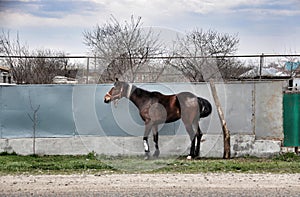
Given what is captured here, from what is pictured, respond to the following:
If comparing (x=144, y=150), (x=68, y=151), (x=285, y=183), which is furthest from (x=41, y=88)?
(x=285, y=183)

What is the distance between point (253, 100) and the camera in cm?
1342

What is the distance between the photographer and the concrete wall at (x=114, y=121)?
43.6 ft

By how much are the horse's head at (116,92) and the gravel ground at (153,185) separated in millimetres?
3632

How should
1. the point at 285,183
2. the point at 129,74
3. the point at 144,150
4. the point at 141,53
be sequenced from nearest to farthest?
1. the point at 285,183
2. the point at 144,150
3. the point at 129,74
4. the point at 141,53

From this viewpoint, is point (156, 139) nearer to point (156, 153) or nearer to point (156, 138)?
point (156, 138)

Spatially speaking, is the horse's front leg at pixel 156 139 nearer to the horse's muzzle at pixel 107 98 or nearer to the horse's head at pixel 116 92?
the horse's head at pixel 116 92

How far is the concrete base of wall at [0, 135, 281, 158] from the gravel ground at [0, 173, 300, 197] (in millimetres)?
3171

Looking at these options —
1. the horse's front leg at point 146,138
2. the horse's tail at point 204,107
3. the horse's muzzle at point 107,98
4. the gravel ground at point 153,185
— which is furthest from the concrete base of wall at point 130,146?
the gravel ground at point 153,185

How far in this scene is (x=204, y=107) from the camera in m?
13.2

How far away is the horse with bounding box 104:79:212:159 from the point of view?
1309 cm

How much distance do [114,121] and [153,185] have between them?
4820 mm

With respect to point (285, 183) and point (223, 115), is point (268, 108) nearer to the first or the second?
point (223, 115)

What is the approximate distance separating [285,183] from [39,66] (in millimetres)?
9575

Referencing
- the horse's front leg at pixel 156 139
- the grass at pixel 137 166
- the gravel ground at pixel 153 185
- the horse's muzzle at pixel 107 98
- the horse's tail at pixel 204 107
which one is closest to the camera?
the gravel ground at pixel 153 185
